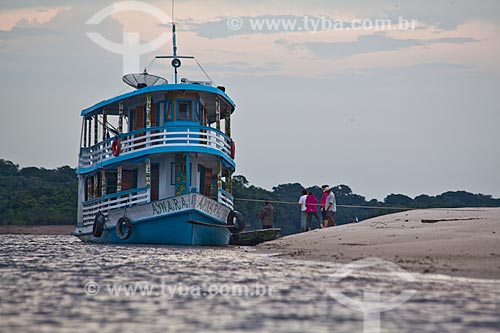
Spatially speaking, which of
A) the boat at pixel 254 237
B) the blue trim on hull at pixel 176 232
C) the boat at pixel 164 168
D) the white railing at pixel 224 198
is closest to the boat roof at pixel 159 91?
the boat at pixel 164 168

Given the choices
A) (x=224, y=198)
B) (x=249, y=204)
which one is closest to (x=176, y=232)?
(x=224, y=198)

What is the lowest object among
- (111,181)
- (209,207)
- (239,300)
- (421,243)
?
(239,300)

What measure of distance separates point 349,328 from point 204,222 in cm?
1690

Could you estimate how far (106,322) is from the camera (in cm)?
669

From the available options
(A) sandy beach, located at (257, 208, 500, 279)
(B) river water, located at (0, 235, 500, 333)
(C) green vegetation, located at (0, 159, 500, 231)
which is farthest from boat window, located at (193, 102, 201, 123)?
(C) green vegetation, located at (0, 159, 500, 231)

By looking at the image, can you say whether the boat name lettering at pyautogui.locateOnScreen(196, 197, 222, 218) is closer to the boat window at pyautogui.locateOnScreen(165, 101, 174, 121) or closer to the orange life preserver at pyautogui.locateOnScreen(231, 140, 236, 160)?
the orange life preserver at pyautogui.locateOnScreen(231, 140, 236, 160)

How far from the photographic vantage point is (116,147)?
24.9 metres

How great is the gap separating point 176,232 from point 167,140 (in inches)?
105

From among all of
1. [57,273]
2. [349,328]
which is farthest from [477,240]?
[349,328]

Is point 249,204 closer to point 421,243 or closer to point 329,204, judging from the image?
point 329,204

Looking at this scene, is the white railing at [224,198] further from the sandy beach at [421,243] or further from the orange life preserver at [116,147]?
the sandy beach at [421,243]

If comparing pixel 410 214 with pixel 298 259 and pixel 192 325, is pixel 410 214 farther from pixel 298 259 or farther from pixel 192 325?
pixel 192 325

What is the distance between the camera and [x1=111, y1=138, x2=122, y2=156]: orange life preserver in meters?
24.8

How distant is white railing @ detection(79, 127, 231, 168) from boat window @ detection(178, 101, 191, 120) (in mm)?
545
